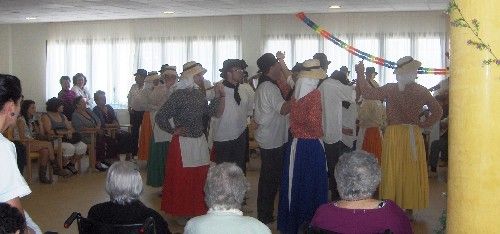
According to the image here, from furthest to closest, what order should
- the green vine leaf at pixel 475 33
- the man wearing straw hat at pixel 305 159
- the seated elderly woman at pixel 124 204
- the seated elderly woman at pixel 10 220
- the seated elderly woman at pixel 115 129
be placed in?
the seated elderly woman at pixel 115 129 < the man wearing straw hat at pixel 305 159 < the seated elderly woman at pixel 124 204 < the green vine leaf at pixel 475 33 < the seated elderly woman at pixel 10 220

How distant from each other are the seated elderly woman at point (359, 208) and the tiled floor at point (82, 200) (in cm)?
266

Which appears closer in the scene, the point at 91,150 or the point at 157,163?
the point at 157,163

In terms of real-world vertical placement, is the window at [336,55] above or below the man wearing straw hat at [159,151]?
above

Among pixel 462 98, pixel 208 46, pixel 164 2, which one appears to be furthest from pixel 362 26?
pixel 462 98

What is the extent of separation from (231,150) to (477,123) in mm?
4434

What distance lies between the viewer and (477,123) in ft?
7.33

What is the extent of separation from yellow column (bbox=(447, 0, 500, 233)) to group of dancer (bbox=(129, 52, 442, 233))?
3.00 metres

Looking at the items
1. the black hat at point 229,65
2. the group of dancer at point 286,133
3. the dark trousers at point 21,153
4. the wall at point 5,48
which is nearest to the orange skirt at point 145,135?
the dark trousers at point 21,153

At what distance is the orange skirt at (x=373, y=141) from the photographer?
7.61m

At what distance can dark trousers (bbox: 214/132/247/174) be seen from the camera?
21.5ft

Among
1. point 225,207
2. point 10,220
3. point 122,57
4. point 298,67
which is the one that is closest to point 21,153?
point 298,67

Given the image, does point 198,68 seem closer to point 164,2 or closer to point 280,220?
point 280,220

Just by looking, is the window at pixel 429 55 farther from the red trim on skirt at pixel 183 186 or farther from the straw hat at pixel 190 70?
the red trim on skirt at pixel 183 186

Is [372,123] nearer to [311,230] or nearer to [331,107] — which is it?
[331,107]
